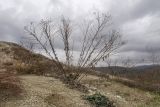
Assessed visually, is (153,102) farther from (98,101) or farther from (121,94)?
(98,101)

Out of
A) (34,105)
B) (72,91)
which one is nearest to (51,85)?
(72,91)

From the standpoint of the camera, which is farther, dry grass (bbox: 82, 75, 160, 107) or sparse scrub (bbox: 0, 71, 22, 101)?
dry grass (bbox: 82, 75, 160, 107)

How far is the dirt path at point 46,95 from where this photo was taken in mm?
12743

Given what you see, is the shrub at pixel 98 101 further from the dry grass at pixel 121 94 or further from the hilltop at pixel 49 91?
the dry grass at pixel 121 94

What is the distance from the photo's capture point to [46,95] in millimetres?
13695

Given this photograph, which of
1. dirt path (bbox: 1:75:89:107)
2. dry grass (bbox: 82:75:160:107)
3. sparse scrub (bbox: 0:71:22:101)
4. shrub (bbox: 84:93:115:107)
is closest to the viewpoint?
dirt path (bbox: 1:75:89:107)

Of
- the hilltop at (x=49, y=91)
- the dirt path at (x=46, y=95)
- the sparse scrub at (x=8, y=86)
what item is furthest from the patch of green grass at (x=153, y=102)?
the sparse scrub at (x=8, y=86)

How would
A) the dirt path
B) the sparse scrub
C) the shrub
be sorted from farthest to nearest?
1. the shrub
2. the sparse scrub
3. the dirt path

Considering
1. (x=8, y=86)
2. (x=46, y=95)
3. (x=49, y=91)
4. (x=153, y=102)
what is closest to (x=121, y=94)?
(x=153, y=102)

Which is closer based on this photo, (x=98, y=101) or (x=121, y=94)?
(x=98, y=101)

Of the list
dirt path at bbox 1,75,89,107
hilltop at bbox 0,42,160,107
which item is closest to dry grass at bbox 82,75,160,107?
hilltop at bbox 0,42,160,107

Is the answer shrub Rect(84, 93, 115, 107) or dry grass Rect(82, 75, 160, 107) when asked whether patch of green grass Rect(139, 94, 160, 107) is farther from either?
shrub Rect(84, 93, 115, 107)

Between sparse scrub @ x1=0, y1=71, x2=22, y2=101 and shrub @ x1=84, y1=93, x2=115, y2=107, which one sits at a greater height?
sparse scrub @ x1=0, y1=71, x2=22, y2=101

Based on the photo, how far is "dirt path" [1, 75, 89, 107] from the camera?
12.7 m
